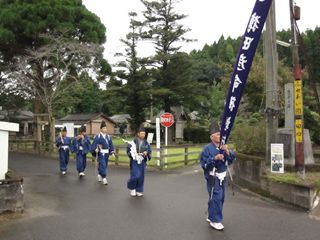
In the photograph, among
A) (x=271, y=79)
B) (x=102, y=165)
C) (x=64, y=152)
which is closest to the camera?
(x=271, y=79)

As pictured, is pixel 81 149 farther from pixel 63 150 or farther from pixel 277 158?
pixel 277 158

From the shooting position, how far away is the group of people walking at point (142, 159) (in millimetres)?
6891

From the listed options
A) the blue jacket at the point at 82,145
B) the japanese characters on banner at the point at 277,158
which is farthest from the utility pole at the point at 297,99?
the blue jacket at the point at 82,145

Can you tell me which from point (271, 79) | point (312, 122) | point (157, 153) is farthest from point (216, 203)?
point (312, 122)

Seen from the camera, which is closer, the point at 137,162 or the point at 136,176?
the point at 136,176

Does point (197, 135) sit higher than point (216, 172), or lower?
higher

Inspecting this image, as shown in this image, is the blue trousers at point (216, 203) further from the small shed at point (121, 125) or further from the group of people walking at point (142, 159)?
the small shed at point (121, 125)

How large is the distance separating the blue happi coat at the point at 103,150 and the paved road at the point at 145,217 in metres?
0.64

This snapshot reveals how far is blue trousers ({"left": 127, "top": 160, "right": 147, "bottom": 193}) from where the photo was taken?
1019 centimetres

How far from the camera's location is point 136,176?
10.1 m

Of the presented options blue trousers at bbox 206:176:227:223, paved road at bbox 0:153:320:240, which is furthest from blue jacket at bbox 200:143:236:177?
paved road at bbox 0:153:320:240

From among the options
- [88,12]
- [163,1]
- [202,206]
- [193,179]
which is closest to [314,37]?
[163,1]

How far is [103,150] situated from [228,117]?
6738 millimetres

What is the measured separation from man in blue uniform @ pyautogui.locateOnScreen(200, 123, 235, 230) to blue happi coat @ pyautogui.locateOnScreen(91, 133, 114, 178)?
6.00 metres
